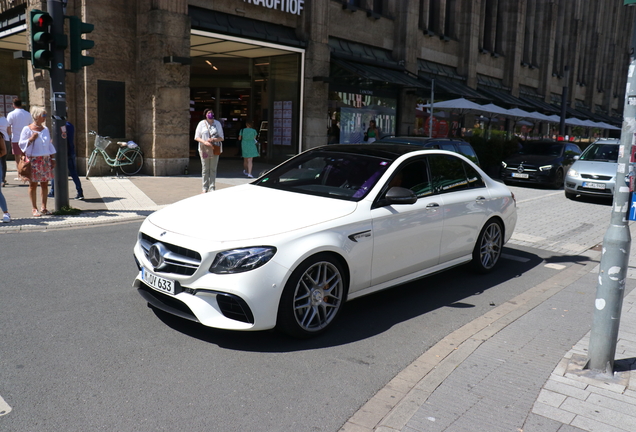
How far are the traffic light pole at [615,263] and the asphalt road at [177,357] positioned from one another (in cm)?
129

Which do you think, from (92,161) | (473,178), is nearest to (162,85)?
(92,161)

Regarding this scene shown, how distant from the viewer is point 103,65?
15734mm

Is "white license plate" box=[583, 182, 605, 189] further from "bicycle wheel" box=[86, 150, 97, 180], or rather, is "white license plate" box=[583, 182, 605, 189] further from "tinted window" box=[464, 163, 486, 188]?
"bicycle wheel" box=[86, 150, 97, 180]

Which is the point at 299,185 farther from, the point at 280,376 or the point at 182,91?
the point at 182,91

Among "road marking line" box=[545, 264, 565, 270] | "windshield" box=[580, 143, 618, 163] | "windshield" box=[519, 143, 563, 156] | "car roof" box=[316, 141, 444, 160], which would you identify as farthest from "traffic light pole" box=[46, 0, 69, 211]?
"windshield" box=[519, 143, 563, 156]

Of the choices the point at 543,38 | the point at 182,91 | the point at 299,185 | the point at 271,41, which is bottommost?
the point at 299,185

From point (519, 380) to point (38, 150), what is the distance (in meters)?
8.74

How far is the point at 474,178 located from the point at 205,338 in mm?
3844

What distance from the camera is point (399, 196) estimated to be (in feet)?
16.9

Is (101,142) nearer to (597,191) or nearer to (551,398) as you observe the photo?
(597,191)

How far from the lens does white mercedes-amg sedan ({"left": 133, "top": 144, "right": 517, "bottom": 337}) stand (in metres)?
4.29

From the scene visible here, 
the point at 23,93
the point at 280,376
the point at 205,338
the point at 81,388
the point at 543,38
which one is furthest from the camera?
the point at 543,38

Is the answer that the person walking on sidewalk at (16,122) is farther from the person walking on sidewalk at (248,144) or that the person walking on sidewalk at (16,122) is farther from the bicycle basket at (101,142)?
the person walking on sidewalk at (248,144)

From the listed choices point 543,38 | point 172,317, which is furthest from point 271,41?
point 543,38
